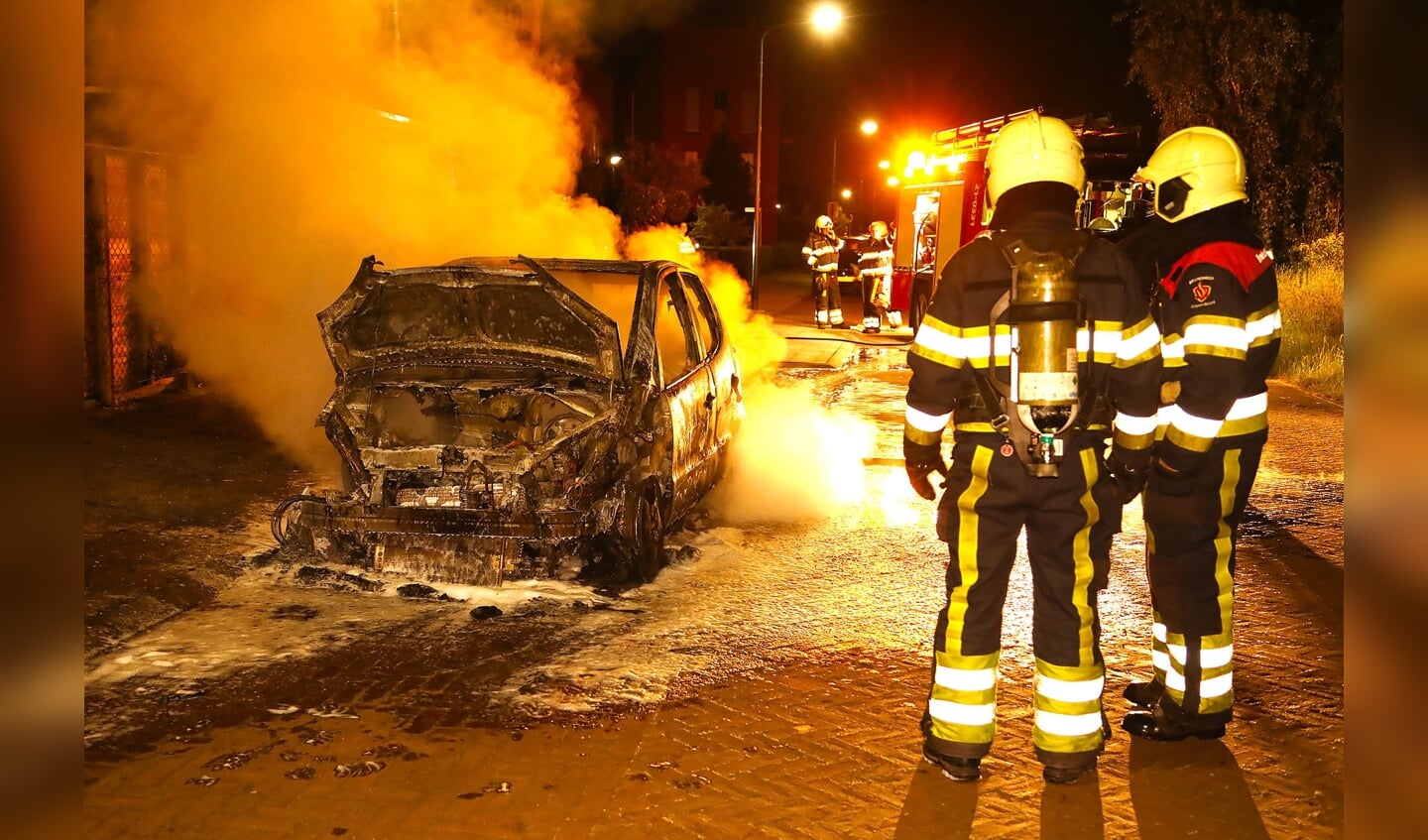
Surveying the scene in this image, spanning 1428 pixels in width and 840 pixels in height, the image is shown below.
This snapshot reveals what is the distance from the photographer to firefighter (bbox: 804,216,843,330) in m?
20.0

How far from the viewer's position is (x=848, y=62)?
2739 inches

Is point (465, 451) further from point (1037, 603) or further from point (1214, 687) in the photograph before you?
point (1214, 687)

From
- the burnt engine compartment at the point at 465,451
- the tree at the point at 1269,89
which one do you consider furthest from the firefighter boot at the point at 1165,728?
the tree at the point at 1269,89

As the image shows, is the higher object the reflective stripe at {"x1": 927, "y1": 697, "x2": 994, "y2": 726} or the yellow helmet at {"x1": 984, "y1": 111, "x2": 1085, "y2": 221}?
the yellow helmet at {"x1": 984, "y1": 111, "x2": 1085, "y2": 221}

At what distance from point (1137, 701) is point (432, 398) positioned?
3.66m

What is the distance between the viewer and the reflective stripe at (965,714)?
3.81m

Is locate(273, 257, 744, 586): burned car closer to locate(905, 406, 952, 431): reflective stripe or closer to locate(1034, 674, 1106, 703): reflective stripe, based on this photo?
locate(905, 406, 952, 431): reflective stripe

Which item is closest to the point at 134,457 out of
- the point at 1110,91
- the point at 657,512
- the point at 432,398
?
the point at 432,398

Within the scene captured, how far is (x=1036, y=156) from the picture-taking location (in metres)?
3.90

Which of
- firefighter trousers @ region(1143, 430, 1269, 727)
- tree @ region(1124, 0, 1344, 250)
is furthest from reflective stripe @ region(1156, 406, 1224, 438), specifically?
tree @ region(1124, 0, 1344, 250)

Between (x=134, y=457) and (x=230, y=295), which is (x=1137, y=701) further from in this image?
(x=230, y=295)

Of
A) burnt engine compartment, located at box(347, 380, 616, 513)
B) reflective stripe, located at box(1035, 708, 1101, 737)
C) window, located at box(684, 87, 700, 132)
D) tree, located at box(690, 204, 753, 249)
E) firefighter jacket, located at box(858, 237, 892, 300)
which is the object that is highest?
window, located at box(684, 87, 700, 132)

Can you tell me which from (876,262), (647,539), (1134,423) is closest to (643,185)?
(876,262)

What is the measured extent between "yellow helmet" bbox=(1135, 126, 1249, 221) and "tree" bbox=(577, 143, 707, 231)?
23.9 m
